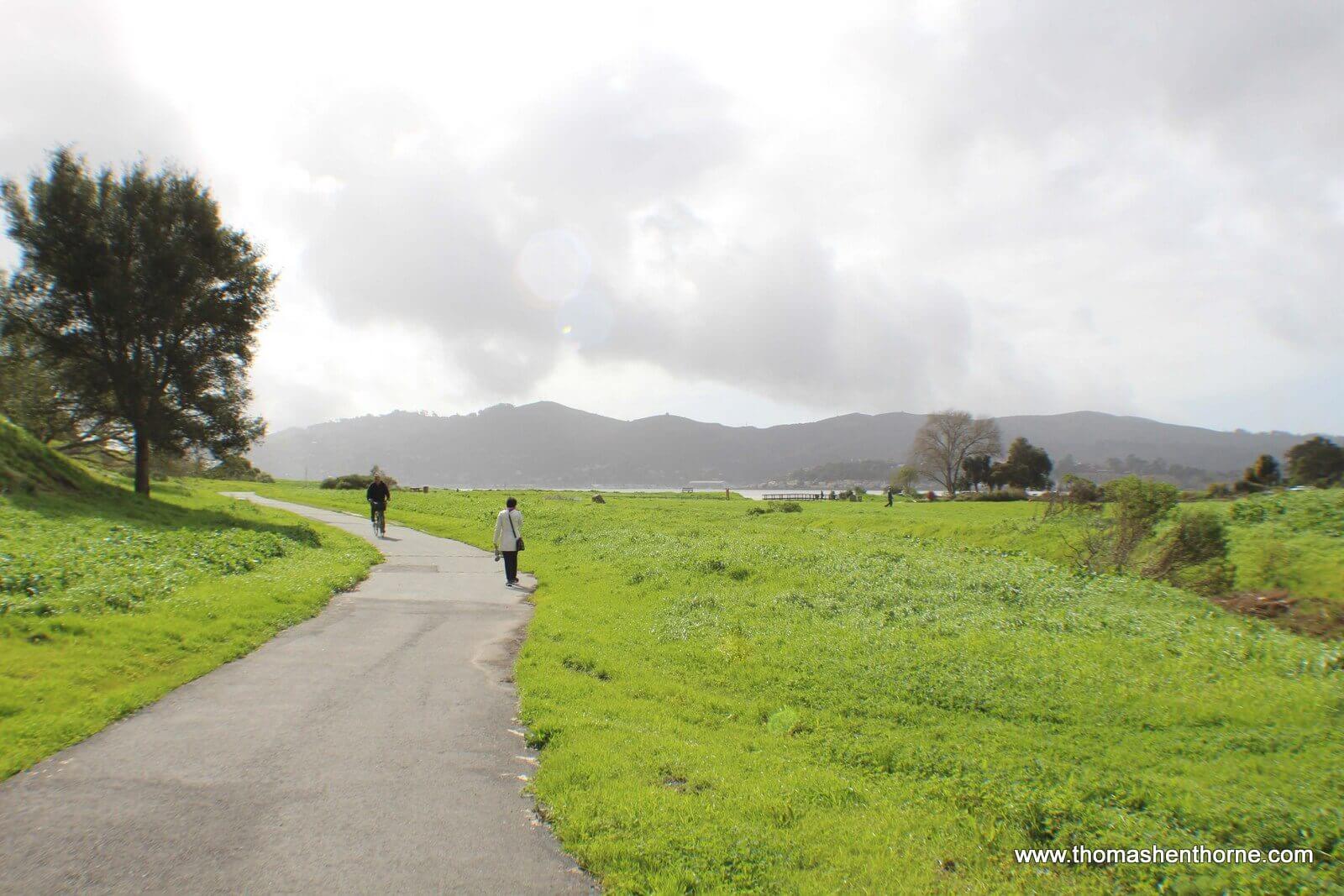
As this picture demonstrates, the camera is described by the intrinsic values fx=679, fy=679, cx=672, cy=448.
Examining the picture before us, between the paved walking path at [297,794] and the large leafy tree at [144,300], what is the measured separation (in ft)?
81.7

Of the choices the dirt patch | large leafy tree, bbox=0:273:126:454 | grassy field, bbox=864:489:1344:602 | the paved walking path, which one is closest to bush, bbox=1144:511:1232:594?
grassy field, bbox=864:489:1344:602

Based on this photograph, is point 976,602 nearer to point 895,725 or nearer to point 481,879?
point 895,725

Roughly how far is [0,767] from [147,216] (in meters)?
29.8

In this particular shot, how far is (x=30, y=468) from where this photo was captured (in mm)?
20547

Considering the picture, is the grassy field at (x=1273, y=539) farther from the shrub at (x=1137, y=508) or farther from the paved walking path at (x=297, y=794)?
the paved walking path at (x=297, y=794)

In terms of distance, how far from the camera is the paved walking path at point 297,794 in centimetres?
437

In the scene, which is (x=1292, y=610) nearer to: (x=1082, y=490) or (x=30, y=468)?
(x=1082, y=490)

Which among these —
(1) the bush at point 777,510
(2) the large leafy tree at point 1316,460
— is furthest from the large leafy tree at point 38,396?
(2) the large leafy tree at point 1316,460

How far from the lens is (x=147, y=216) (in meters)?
27.6

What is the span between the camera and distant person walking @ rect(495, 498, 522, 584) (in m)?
18.4

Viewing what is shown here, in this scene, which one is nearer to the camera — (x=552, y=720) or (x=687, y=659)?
(x=552, y=720)

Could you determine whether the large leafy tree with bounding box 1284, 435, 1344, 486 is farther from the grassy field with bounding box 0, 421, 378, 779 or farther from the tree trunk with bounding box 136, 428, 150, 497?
the tree trunk with bounding box 136, 428, 150, 497

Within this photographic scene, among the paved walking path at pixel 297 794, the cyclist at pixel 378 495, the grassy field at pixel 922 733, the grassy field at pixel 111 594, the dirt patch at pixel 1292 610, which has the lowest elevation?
the dirt patch at pixel 1292 610

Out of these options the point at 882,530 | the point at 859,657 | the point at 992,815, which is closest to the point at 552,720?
the point at 992,815
